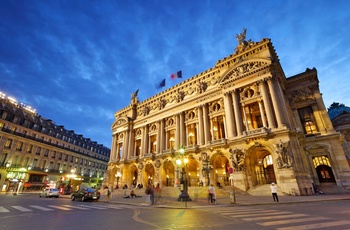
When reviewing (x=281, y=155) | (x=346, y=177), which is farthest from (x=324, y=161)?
(x=281, y=155)

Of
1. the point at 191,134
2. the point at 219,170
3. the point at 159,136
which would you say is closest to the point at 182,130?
the point at 191,134

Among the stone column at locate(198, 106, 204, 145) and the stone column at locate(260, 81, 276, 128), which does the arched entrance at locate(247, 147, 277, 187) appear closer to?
the stone column at locate(260, 81, 276, 128)

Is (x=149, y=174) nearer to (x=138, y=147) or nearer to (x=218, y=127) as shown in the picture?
(x=138, y=147)

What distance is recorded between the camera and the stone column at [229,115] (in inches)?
1115

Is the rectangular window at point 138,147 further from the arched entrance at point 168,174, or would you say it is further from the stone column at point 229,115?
the stone column at point 229,115

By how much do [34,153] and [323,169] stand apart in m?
61.4

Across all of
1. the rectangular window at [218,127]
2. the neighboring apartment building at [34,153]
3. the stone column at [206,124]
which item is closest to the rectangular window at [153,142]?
the stone column at [206,124]

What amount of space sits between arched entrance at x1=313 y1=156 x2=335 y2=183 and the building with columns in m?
0.11

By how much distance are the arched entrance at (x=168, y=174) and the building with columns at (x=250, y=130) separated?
185 millimetres

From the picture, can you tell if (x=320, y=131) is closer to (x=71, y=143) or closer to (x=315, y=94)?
(x=315, y=94)

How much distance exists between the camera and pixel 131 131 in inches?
1838

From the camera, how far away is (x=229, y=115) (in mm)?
29219

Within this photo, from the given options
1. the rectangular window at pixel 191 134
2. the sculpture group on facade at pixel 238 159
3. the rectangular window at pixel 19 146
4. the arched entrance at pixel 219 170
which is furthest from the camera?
the rectangular window at pixel 19 146

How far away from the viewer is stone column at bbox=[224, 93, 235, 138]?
28.3m
